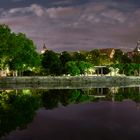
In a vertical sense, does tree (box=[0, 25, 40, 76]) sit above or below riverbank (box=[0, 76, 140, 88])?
above

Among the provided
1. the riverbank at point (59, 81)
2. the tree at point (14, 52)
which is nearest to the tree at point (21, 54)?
the tree at point (14, 52)

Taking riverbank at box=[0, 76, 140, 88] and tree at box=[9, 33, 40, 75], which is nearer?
riverbank at box=[0, 76, 140, 88]

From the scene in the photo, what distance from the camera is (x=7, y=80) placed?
86562mm

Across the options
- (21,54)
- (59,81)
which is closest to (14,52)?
(21,54)

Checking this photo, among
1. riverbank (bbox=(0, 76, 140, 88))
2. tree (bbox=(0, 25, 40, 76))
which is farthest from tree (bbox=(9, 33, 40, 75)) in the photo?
riverbank (bbox=(0, 76, 140, 88))

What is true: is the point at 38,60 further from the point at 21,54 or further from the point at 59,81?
the point at 59,81

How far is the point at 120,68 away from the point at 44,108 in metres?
91.5

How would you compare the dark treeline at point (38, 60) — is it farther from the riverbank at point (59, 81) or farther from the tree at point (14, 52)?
the riverbank at point (59, 81)

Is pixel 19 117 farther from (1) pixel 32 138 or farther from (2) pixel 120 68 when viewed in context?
(2) pixel 120 68

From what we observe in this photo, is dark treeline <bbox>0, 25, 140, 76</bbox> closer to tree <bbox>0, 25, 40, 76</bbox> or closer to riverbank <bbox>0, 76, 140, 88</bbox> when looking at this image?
tree <bbox>0, 25, 40, 76</bbox>

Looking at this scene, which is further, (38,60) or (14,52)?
(38,60)

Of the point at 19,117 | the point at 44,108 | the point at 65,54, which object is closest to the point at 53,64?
the point at 65,54

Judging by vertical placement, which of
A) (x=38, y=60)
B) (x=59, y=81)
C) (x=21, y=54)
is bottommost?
(x=59, y=81)

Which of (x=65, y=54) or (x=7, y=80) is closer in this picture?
(x=7, y=80)
